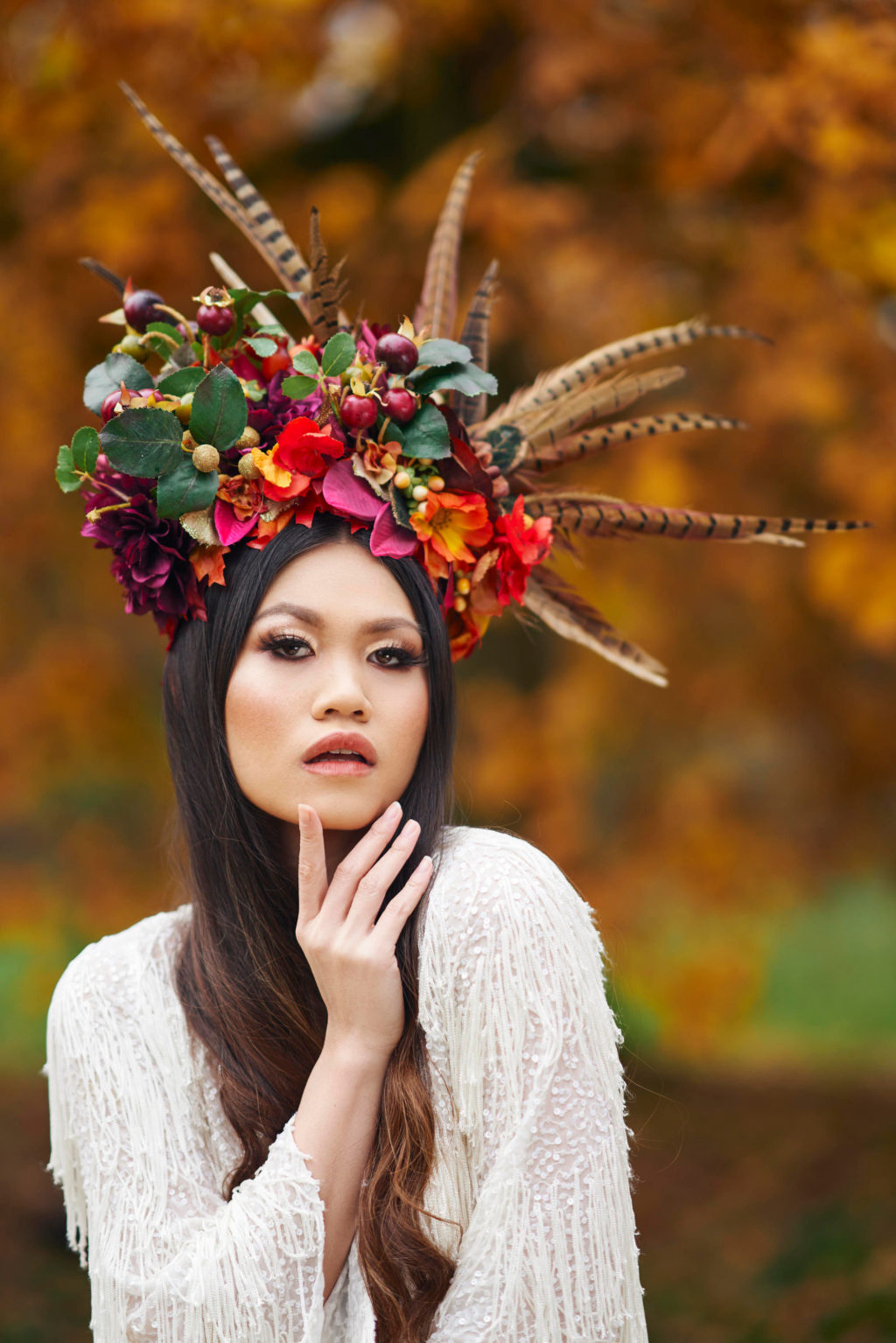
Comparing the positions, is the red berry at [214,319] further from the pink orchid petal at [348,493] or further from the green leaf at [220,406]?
the pink orchid petal at [348,493]

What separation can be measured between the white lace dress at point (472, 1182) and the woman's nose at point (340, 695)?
0.29 metres

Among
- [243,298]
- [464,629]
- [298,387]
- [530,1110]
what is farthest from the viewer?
[464,629]

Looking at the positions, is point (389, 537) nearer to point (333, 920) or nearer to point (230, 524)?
point (230, 524)

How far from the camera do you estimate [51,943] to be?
558 cm

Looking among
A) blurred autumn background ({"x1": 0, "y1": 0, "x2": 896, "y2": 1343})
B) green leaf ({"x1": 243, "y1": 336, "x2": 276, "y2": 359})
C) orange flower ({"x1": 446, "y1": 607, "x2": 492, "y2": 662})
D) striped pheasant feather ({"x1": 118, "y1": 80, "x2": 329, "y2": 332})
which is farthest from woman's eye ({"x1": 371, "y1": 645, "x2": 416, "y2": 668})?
blurred autumn background ({"x1": 0, "y1": 0, "x2": 896, "y2": 1343})

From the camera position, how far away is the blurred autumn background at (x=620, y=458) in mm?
3982

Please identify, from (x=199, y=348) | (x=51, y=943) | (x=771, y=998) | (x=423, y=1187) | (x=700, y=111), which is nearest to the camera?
(x=423, y=1187)

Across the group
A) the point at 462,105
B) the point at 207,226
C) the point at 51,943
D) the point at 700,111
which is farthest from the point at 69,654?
the point at 700,111

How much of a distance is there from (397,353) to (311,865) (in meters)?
0.86

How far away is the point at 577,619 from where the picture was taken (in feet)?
8.36

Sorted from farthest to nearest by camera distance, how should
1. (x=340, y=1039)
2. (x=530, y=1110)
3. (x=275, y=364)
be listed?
(x=275, y=364) → (x=340, y=1039) → (x=530, y=1110)

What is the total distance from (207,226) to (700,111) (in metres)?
1.72

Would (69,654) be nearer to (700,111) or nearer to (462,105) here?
(462,105)

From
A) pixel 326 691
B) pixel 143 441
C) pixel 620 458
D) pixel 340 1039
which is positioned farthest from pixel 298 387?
pixel 620 458
